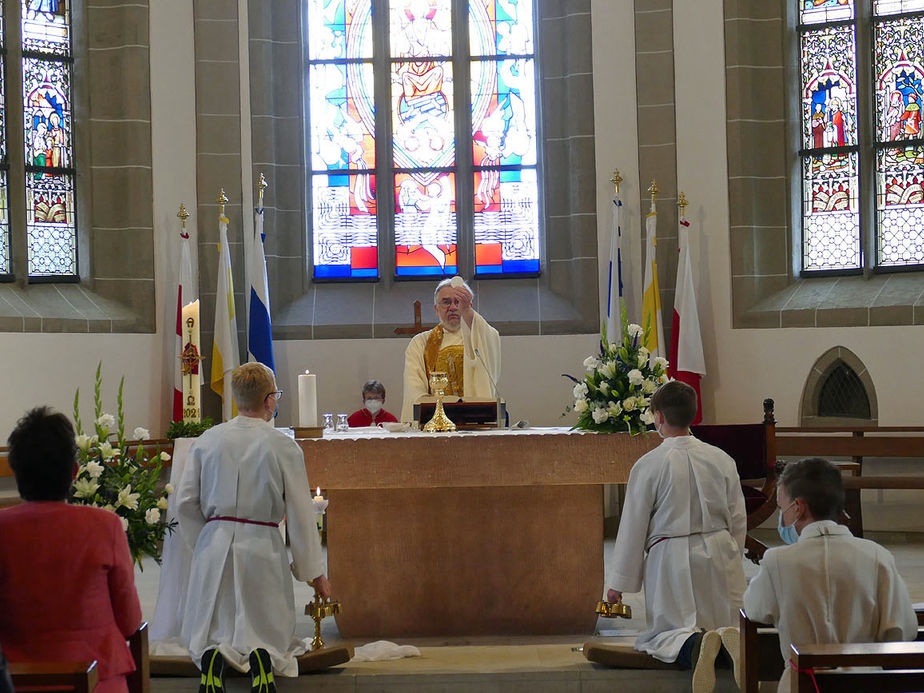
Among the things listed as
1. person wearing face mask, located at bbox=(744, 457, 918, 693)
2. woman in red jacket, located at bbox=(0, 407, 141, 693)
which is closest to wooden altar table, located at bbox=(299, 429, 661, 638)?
person wearing face mask, located at bbox=(744, 457, 918, 693)

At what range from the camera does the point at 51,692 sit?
3.13m

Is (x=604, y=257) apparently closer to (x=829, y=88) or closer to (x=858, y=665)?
(x=829, y=88)

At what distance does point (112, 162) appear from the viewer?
421 inches

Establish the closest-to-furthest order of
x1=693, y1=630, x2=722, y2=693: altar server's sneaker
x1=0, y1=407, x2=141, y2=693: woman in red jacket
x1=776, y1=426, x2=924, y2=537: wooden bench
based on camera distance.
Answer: x1=0, y1=407, x2=141, y2=693: woman in red jacket
x1=693, y1=630, x2=722, y2=693: altar server's sneaker
x1=776, y1=426, x2=924, y2=537: wooden bench

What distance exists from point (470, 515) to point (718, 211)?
5.19m

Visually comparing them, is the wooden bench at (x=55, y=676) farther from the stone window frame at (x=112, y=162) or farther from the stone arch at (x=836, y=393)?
the stone arch at (x=836, y=393)

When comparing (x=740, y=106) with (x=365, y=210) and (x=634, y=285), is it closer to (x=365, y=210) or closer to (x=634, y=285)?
(x=634, y=285)

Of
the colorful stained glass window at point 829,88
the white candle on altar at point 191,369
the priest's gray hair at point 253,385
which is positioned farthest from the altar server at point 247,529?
the colorful stained glass window at point 829,88

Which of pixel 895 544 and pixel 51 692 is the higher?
pixel 51 692

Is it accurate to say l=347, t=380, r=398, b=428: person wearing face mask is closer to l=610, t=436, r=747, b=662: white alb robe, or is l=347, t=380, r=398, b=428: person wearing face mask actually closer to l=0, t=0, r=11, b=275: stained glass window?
l=0, t=0, r=11, b=275: stained glass window

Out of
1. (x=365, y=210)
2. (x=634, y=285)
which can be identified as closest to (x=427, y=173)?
(x=365, y=210)

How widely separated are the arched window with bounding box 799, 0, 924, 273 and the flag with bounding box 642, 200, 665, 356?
4.77 feet

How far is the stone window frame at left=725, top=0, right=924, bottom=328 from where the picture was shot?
10.6 meters

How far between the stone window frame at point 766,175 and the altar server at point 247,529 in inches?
251
